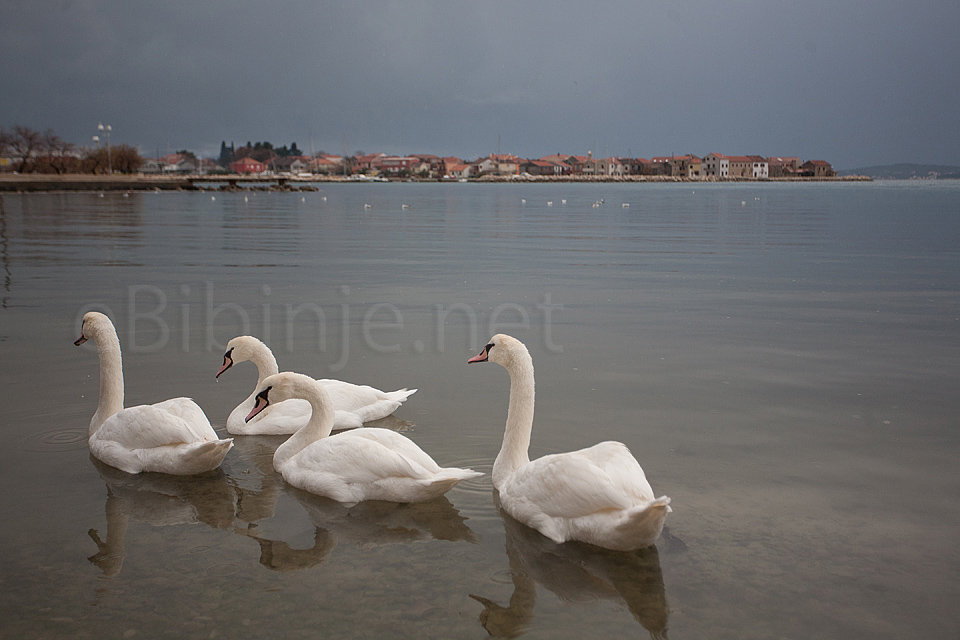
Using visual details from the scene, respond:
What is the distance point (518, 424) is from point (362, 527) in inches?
51.6

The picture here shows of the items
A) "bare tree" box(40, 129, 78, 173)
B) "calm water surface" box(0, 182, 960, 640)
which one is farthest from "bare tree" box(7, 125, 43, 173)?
"calm water surface" box(0, 182, 960, 640)

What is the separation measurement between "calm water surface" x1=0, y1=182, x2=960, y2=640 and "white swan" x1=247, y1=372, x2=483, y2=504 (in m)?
0.16

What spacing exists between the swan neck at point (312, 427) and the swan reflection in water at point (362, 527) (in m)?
0.38

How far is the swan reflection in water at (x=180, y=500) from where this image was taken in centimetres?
512

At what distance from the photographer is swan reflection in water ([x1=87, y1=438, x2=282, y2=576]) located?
Answer: 5.12 meters

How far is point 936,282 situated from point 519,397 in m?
13.8

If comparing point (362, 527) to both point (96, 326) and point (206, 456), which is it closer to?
point (206, 456)

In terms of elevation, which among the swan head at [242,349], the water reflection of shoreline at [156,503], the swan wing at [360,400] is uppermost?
the swan head at [242,349]

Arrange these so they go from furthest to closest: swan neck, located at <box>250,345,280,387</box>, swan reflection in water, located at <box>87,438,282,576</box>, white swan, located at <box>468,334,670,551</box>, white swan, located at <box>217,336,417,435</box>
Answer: swan neck, located at <box>250,345,280,387</box>, white swan, located at <box>217,336,417,435</box>, swan reflection in water, located at <box>87,438,282,576</box>, white swan, located at <box>468,334,670,551</box>

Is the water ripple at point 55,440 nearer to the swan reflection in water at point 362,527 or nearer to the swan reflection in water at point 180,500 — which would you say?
the swan reflection in water at point 180,500

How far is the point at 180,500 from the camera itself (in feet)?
18.8

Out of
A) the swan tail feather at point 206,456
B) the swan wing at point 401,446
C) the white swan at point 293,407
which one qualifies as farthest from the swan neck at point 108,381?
the swan wing at point 401,446

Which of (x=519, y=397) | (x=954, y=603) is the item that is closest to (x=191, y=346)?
(x=519, y=397)

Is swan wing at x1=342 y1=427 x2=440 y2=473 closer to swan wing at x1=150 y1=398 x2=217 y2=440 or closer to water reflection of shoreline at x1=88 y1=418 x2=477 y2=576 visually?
water reflection of shoreline at x1=88 y1=418 x2=477 y2=576
